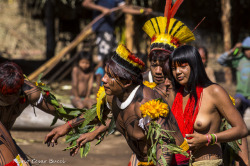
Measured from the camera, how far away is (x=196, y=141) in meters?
3.47

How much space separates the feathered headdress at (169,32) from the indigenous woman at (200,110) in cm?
75

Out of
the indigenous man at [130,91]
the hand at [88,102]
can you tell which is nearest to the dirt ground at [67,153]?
the hand at [88,102]

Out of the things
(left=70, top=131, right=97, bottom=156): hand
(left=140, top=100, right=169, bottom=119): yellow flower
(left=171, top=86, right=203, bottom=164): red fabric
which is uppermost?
(left=140, top=100, right=169, bottom=119): yellow flower

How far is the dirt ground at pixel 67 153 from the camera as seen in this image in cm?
681

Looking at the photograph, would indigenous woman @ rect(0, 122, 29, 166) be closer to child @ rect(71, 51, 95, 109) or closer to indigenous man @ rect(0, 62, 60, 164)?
indigenous man @ rect(0, 62, 60, 164)

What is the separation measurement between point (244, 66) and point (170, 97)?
14.1ft

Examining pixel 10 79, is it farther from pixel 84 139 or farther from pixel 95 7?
pixel 95 7

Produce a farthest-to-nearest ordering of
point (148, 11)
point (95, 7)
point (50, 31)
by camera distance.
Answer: point (50, 31)
point (95, 7)
point (148, 11)

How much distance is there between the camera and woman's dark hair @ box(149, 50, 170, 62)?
177 inches

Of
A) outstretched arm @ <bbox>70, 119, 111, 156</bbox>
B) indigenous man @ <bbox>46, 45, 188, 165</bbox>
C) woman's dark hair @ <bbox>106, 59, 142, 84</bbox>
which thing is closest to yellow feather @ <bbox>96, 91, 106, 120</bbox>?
outstretched arm @ <bbox>70, 119, 111, 156</bbox>

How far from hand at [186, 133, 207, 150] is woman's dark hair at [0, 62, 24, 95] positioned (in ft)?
5.03

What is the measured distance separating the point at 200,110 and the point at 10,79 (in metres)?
1.62

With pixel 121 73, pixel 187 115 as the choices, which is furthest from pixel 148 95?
pixel 187 115

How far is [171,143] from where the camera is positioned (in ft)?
10.9
